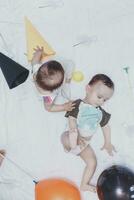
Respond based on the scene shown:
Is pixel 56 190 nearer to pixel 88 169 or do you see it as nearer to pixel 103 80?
pixel 88 169

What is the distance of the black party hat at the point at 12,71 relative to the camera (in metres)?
1.29

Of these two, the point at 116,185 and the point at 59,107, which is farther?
the point at 59,107

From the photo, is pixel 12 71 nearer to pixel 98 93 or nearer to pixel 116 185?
pixel 98 93

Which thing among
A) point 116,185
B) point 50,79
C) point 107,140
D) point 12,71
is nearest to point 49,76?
point 50,79

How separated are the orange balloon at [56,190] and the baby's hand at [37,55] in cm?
33

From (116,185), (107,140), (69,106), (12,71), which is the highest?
(12,71)

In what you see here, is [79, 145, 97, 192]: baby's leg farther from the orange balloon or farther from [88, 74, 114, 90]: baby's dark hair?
[88, 74, 114, 90]: baby's dark hair

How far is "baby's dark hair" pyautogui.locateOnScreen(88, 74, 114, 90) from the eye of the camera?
4.17ft

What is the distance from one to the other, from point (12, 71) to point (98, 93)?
0.24 metres

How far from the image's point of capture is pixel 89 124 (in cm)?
128

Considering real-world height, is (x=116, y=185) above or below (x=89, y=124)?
below

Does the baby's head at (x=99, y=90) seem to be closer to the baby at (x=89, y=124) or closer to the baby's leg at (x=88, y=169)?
the baby at (x=89, y=124)

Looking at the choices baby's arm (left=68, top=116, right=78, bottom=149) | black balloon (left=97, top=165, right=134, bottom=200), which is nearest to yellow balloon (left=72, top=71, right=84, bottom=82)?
baby's arm (left=68, top=116, right=78, bottom=149)

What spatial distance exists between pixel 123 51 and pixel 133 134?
0.23m
